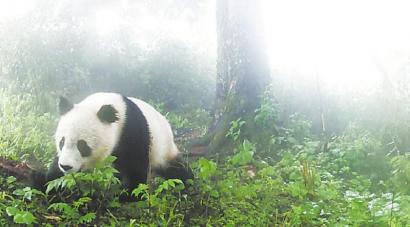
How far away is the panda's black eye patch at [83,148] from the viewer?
163 inches

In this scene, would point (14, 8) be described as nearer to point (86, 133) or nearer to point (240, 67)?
point (240, 67)

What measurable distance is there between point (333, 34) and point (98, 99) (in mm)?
6884

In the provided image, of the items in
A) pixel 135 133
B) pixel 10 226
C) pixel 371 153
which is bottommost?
pixel 371 153

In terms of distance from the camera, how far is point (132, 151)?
444 centimetres

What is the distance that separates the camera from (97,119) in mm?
4254

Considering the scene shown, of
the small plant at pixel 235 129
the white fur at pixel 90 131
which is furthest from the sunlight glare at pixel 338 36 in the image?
the white fur at pixel 90 131

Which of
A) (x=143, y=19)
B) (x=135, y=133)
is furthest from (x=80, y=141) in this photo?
(x=143, y=19)

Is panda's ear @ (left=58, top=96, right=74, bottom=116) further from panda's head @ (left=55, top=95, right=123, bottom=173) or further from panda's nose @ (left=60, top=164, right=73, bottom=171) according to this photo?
panda's nose @ (left=60, top=164, right=73, bottom=171)

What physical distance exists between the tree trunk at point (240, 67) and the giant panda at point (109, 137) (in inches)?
100

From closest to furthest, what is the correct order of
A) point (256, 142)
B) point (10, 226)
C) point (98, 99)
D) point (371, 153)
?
point (10, 226), point (98, 99), point (371, 153), point (256, 142)

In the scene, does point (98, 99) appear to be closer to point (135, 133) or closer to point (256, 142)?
point (135, 133)

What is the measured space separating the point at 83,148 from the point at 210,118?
15.6ft

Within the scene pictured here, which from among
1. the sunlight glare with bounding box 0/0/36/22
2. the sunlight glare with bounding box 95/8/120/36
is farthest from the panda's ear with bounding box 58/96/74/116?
the sunlight glare with bounding box 95/8/120/36

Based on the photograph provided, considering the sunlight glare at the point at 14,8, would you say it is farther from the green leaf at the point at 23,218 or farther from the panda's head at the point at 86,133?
the green leaf at the point at 23,218
